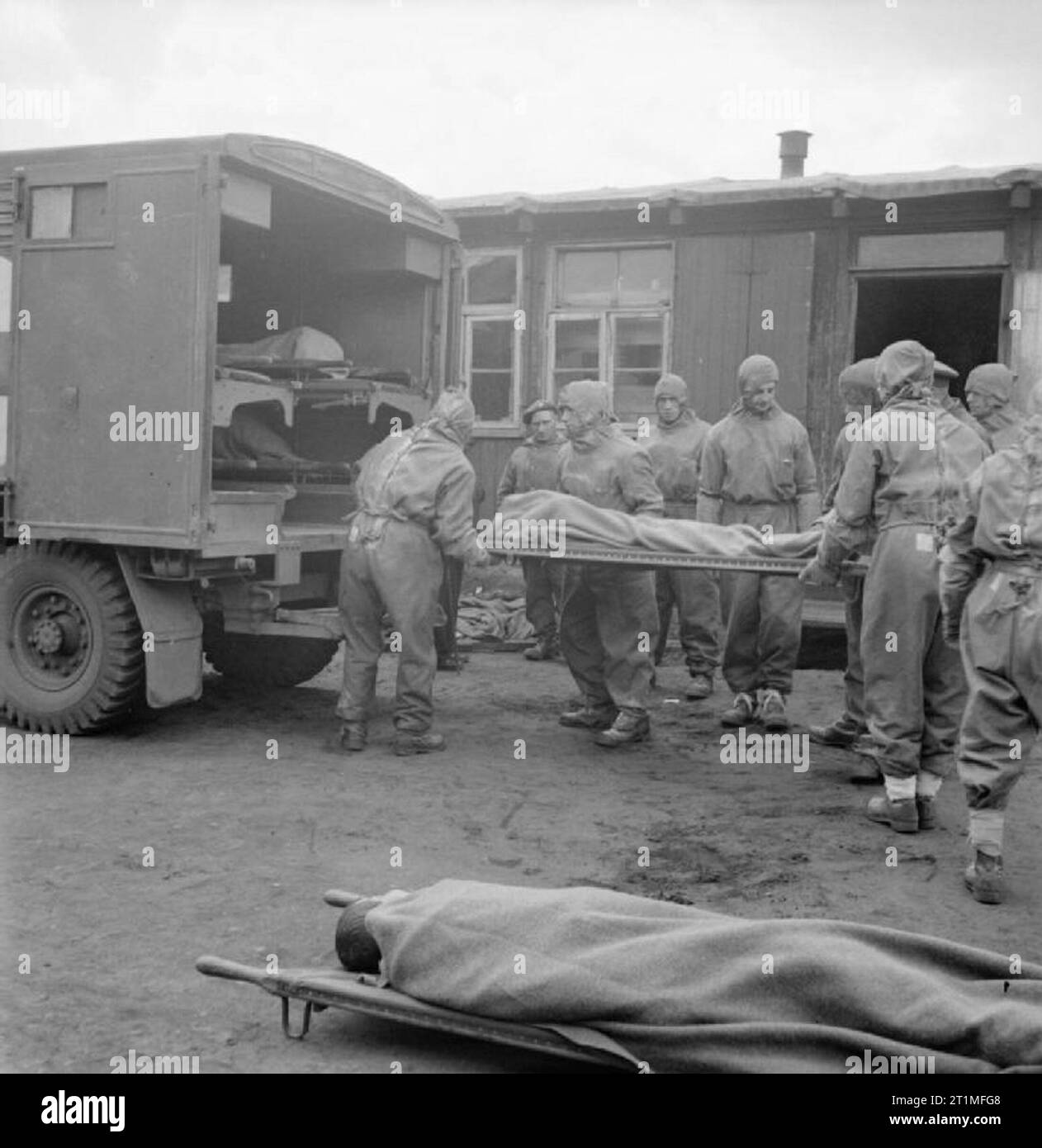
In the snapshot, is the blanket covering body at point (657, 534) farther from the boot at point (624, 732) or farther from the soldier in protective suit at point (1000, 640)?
the soldier in protective suit at point (1000, 640)

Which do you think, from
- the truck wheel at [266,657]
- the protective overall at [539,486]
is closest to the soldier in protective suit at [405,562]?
the truck wheel at [266,657]

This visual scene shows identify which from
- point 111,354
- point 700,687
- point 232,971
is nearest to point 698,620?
point 700,687

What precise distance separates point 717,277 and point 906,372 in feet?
24.1

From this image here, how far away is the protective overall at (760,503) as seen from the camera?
8664 millimetres

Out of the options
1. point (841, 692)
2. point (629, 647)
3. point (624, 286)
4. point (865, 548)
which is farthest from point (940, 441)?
point (624, 286)

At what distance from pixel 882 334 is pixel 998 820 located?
37.2 ft

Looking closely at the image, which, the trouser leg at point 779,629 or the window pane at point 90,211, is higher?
the window pane at point 90,211

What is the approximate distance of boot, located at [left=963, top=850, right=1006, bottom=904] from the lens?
5285mm

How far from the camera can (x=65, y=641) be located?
25.9 feet

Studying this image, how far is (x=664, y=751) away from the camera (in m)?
8.04

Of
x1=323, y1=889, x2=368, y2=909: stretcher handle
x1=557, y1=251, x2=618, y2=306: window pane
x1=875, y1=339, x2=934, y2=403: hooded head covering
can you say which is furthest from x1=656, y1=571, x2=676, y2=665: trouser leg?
x1=323, y1=889, x2=368, y2=909: stretcher handle

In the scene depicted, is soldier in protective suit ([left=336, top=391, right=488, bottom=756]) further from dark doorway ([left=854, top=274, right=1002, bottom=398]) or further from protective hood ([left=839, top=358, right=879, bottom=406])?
dark doorway ([left=854, top=274, right=1002, bottom=398])

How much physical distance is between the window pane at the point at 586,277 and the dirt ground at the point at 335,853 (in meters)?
6.42
